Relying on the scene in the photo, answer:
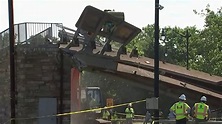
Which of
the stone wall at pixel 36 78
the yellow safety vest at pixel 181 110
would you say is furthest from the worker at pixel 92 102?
the yellow safety vest at pixel 181 110

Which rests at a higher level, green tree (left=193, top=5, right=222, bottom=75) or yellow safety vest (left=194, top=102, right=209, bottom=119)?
green tree (left=193, top=5, right=222, bottom=75)

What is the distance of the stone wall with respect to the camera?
19.8 metres

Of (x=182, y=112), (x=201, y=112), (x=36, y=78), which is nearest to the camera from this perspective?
(x=182, y=112)

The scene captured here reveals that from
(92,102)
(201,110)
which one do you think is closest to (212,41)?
(92,102)

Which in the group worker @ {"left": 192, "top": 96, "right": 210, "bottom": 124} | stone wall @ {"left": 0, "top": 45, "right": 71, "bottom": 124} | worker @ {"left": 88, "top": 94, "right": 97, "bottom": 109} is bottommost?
worker @ {"left": 88, "top": 94, "right": 97, "bottom": 109}

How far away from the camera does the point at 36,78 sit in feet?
65.4

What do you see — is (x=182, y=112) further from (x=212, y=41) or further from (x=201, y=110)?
(x=212, y=41)

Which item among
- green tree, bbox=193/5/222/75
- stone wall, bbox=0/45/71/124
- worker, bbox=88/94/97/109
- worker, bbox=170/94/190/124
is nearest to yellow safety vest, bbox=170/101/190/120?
worker, bbox=170/94/190/124

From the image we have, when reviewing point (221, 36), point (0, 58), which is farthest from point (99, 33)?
point (221, 36)

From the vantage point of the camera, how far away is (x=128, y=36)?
22.4 meters

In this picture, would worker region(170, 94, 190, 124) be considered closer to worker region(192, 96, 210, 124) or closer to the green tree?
worker region(192, 96, 210, 124)

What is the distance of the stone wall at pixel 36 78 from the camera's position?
1981 cm

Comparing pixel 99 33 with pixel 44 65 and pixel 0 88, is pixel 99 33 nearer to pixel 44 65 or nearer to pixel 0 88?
pixel 44 65

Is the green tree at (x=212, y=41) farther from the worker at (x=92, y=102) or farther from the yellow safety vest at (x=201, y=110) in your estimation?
the yellow safety vest at (x=201, y=110)
